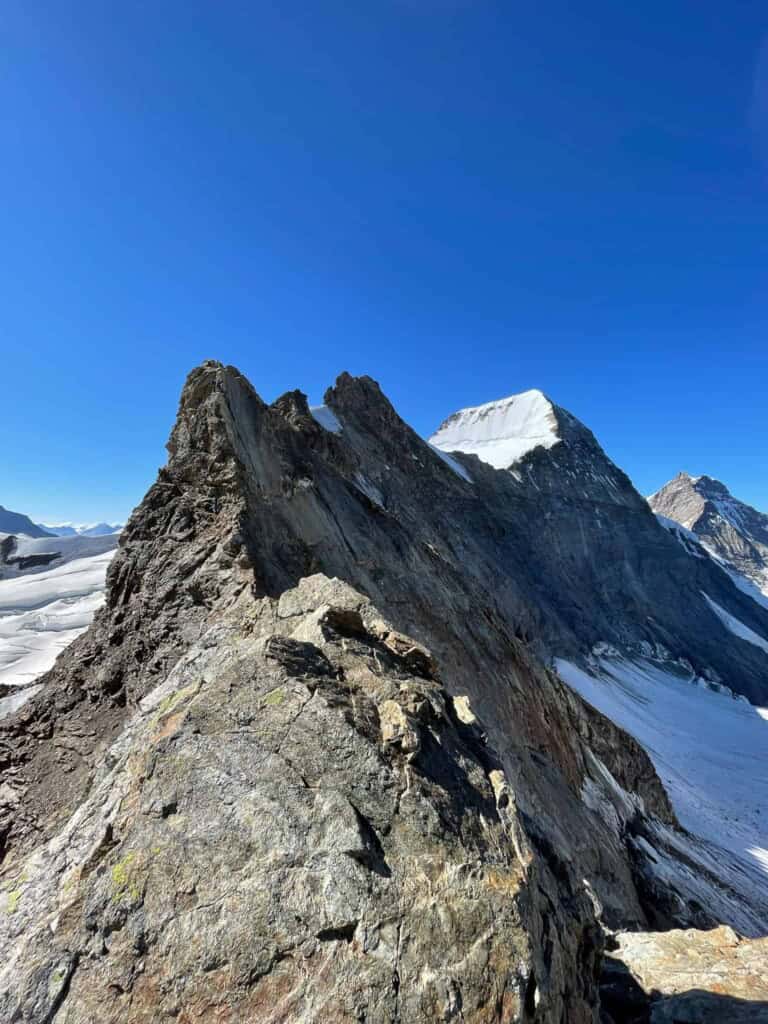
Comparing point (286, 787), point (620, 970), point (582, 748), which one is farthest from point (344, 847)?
point (582, 748)

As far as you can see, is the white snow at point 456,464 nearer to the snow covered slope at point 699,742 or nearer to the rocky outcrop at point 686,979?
the snow covered slope at point 699,742

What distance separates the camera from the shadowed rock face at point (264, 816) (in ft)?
12.7

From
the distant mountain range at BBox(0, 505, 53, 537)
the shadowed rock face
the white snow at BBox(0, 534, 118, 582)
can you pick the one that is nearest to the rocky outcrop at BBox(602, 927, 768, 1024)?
the shadowed rock face

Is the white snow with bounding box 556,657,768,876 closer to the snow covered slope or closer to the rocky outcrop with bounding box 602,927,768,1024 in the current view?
the snow covered slope

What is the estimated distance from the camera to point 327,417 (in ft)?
186

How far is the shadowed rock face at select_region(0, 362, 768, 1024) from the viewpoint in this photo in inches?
153

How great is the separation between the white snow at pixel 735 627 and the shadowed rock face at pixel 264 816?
10478 cm

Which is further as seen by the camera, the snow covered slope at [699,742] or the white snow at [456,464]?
the white snow at [456,464]

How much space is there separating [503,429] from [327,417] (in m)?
73.8

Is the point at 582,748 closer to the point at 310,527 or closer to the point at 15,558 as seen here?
the point at 310,527

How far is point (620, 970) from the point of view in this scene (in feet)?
27.0

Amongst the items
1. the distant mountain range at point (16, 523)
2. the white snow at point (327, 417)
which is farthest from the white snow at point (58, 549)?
the distant mountain range at point (16, 523)

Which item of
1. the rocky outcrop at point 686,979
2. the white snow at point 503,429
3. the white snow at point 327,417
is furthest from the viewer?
the white snow at point 503,429

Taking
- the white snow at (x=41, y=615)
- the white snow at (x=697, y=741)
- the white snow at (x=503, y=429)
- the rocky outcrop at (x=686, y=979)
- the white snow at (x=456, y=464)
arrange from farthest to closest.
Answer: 1. the white snow at (x=503, y=429)
2. the white snow at (x=456, y=464)
3. the white snow at (x=697, y=741)
4. the white snow at (x=41, y=615)
5. the rocky outcrop at (x=686, y=979)
